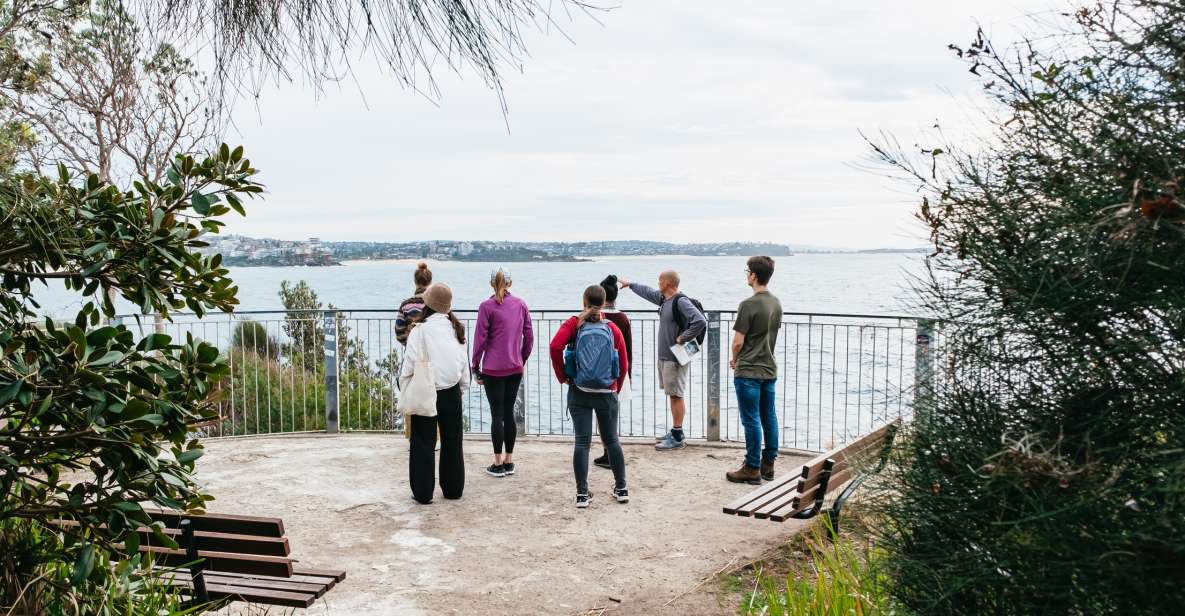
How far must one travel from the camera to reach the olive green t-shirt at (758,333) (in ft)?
23.5

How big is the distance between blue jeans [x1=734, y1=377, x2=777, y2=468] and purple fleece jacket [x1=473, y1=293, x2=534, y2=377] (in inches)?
74.4

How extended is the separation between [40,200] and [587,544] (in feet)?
13.5

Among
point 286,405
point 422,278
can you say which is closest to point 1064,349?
point 422,278

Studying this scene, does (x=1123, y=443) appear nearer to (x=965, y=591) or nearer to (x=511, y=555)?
(x=965, y=591)

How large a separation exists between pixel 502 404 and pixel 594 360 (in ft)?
4.72

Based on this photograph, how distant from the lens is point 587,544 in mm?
5973

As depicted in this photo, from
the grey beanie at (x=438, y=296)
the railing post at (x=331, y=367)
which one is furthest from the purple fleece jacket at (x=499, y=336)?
the railing post at (x=331, y=367)

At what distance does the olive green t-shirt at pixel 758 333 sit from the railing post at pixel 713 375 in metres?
1.77

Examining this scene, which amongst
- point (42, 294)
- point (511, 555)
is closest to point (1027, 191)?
point (42, 294)

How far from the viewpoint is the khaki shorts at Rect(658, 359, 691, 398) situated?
8547 mm

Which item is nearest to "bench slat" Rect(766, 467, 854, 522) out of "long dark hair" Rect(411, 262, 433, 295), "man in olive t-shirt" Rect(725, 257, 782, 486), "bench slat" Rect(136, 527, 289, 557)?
"man in olive t-shirt" Rect(725, 257, 782, 486)

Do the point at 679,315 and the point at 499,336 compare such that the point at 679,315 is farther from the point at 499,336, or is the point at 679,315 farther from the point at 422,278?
the point at 422,278

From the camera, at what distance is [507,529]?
6.32 metres

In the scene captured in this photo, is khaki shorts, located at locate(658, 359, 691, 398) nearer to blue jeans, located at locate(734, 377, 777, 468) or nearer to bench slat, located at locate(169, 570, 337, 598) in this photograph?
blue jeans, located at locate(734, 377, 777, 468)
